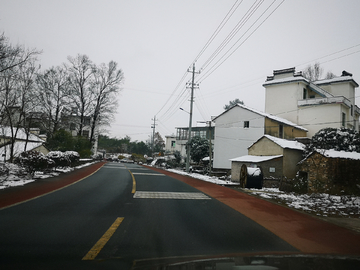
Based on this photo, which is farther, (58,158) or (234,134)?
(234,134)

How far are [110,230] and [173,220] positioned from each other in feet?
5.52

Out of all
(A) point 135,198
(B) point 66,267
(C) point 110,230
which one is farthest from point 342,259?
(A) point 135,198

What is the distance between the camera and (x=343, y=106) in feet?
114

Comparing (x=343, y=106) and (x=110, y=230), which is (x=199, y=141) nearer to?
(x=343, y=106)

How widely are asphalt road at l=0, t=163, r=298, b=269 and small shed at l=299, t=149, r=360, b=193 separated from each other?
8825 millimetres

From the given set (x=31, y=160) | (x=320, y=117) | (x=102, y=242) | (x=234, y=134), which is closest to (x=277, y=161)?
(x=234, y=134)

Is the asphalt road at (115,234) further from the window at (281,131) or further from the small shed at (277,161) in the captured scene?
the window at (281,131)

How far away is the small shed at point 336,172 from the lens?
13539 mm

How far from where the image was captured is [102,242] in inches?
171

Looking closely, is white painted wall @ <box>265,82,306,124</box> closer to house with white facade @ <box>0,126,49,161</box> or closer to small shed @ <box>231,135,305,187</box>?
small shed @ <box>231,135,305,187</box>

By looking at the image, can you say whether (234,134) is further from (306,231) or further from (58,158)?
(306,231)

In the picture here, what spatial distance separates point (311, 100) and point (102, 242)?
38253 mm

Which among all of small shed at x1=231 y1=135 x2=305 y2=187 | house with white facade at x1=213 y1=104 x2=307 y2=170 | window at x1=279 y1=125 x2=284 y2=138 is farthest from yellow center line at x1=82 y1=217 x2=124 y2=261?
window at x1=279 y1=125 x2=284 y2=138

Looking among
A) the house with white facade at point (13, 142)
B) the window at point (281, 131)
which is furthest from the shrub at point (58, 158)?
the window at point (281, 131)
